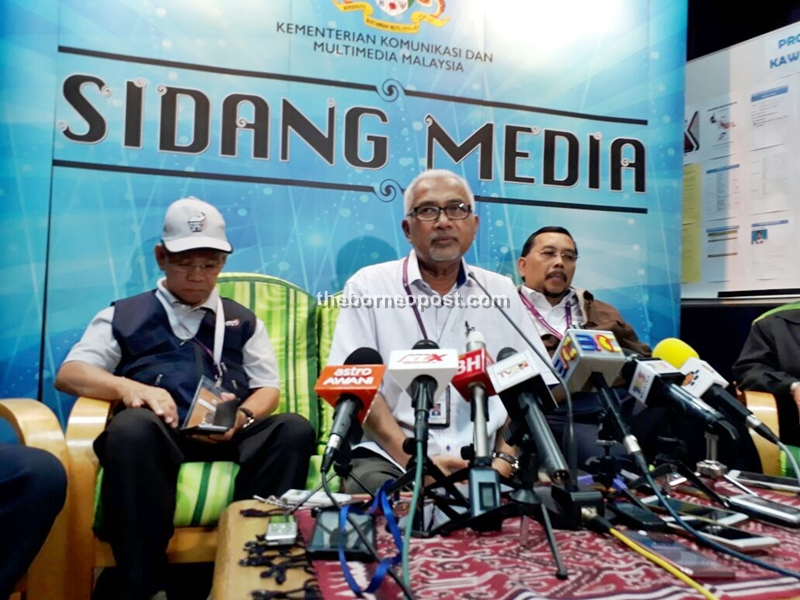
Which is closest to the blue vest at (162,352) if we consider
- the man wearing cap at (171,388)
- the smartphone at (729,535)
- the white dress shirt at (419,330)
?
the man wearing cap at (171,388)

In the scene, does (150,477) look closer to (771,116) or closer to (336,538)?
(336,538)

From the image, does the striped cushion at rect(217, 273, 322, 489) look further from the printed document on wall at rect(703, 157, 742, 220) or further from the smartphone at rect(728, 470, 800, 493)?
the printed document on wall at rect(703, 157, 742, 220)

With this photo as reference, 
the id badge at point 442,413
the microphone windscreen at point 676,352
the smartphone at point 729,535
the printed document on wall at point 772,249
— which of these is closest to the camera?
the smartphone at point 729,535

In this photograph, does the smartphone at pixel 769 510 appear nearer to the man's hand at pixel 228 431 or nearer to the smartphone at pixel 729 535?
the smartphone at pixel 729 535

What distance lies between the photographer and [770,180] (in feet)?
11.3

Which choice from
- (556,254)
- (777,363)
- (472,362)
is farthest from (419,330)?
(777,363)

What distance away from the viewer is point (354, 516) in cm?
100

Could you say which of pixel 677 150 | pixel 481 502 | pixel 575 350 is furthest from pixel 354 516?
pixel 677 150

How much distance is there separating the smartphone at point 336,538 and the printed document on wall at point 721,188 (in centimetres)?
344

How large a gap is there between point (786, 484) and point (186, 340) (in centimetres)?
181

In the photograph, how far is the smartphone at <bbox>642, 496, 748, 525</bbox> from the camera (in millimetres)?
1113

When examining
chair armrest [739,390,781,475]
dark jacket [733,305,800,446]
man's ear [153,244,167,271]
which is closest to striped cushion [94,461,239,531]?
man's ear [153,244,167,271]

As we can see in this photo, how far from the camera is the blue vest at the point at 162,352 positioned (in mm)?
2000

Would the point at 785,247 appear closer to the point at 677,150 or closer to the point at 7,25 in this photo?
the point at 677,150
